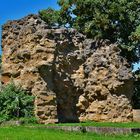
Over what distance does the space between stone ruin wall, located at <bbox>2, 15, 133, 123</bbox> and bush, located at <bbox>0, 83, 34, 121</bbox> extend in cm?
68

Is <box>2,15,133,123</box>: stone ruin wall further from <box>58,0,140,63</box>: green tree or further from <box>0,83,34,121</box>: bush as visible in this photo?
<box>58,0,140,63</box>: green tree

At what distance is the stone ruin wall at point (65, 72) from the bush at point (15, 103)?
68 centimetres

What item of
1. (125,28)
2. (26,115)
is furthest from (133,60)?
(26,115)

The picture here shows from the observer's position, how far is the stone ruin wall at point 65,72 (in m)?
39.6

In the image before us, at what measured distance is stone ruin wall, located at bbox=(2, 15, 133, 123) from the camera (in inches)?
1559

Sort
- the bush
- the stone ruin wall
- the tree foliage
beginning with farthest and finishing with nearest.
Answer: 1. the tree foliage
2. the stone ruin wall
3. the bush

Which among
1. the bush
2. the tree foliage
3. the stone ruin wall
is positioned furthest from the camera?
the tree foliage

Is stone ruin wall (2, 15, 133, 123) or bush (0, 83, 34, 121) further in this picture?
stone ruin wall (2, 15, 133, 123)

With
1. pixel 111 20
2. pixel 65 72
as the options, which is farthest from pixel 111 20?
Answer: pixel 65 72

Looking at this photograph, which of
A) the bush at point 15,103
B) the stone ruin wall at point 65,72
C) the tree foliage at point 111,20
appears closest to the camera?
the bush at point 15,103

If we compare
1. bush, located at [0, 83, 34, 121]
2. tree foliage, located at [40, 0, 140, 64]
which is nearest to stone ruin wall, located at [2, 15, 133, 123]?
bush, located at [0, 83, 34, 121]

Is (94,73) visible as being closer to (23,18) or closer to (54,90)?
(54,90)

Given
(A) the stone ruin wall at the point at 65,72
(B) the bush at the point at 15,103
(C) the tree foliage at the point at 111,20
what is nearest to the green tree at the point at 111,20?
(C) the tree foliage at the point at 111,20

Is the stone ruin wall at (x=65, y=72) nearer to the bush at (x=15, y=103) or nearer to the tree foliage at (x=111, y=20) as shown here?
the bush at (x=15, y=103)
